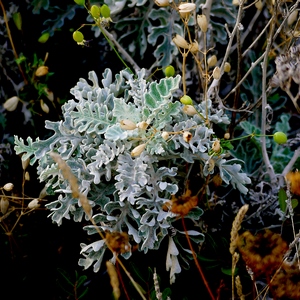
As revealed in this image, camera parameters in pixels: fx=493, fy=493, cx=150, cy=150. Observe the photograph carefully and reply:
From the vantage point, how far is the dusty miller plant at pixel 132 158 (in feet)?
3.66

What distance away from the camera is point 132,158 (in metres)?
1.18

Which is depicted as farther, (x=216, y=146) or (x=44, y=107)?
(x=44, y=107)

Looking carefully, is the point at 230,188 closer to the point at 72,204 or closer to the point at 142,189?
the point at 142,189

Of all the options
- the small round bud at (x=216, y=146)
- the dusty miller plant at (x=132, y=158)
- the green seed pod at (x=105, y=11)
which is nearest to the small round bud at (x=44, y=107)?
the dusty miller plant at (x=132, y=158)

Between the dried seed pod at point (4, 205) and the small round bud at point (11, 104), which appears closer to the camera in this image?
the dried seed pod at point (4, 205)

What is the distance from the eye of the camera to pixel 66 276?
1.24m

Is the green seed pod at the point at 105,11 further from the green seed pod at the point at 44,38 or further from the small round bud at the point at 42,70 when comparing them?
the green seed pod at the point at 44,38

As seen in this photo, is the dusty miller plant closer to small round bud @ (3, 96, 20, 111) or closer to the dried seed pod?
the dried seed pod

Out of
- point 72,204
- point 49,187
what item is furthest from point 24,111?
point 72,204

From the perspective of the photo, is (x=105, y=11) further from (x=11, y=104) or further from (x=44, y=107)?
(x=11, y=104)

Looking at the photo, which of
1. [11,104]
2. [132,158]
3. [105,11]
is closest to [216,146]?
[132,158]

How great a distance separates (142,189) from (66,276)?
31 cm

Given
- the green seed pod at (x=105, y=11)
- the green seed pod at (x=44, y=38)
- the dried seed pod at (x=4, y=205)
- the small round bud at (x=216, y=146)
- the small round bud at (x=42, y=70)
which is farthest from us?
the green seed pod at (x=44, y=38)

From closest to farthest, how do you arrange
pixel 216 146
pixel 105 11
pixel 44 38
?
pixel 216 146, pixel 105 11, pixel 44 38
